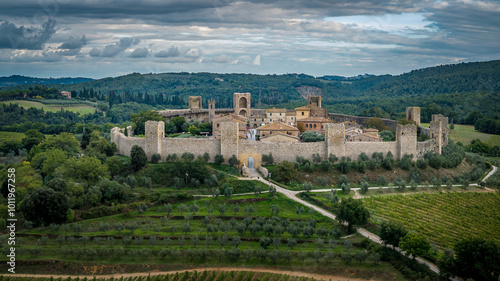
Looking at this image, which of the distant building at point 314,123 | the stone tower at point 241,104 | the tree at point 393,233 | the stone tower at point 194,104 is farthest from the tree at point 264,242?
the stone tower at point 194,104

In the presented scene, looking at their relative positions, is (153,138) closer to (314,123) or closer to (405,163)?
(314,123)

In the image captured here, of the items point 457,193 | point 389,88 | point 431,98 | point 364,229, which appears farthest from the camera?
point 389,88

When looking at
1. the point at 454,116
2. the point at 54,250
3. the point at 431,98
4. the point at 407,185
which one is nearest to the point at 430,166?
the point at 407,185

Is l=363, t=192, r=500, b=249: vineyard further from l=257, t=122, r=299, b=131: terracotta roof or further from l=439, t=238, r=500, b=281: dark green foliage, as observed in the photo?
l=257, t=122, r=299, b=131: terracotta roof

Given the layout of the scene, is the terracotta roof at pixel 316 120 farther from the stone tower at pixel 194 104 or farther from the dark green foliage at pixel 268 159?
the stone tower at pixel 194 104

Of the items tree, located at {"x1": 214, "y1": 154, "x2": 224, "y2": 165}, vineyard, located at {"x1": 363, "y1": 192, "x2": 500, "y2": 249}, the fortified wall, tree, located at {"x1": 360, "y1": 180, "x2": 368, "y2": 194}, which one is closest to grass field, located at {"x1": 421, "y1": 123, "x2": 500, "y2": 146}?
vineyard, located at {"x1": 363, "y1": 192, "x2": 500, "y2": 249}

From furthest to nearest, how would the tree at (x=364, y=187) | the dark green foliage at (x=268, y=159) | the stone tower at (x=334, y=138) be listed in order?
the stone tower at (x=334, y=138) → the dark green foliage at (x=268, y=159) → the tree at (x=364, y=187)

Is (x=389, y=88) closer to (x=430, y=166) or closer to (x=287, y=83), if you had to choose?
(x=287, y=83)
